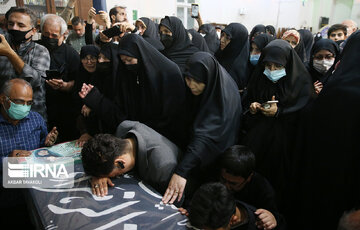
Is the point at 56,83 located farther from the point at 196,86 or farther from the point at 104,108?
the point at 196,86

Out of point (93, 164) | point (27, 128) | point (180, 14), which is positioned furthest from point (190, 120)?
point (180, 14)

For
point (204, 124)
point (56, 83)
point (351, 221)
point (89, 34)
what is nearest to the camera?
point (351, 221)

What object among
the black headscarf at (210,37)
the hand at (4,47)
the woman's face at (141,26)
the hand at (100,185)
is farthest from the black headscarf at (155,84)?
the black headscarf at (210,37)

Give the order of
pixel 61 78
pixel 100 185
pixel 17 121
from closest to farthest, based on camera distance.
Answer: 1. pixel 100 185
2. pixel 17 121
3. pixel 61 78

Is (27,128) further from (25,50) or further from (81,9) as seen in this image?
(81,9)

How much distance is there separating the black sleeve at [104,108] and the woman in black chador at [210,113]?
0.69 meters

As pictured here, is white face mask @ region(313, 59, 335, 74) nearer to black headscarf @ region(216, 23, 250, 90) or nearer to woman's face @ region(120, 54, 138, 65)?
black headscarf @ region(216, 23, 250, 90)

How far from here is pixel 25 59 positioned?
7.29 ft

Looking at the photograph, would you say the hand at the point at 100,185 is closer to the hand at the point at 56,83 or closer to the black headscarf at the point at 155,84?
the black headscarf at the point at 155,84

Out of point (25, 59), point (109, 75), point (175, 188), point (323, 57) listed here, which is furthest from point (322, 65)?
point (25, 59)

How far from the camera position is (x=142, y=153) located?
60.3 inches

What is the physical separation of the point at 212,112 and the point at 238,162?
1.22 feet

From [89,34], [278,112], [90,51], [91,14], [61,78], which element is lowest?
[278,112]

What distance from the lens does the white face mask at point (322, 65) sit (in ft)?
7.21
